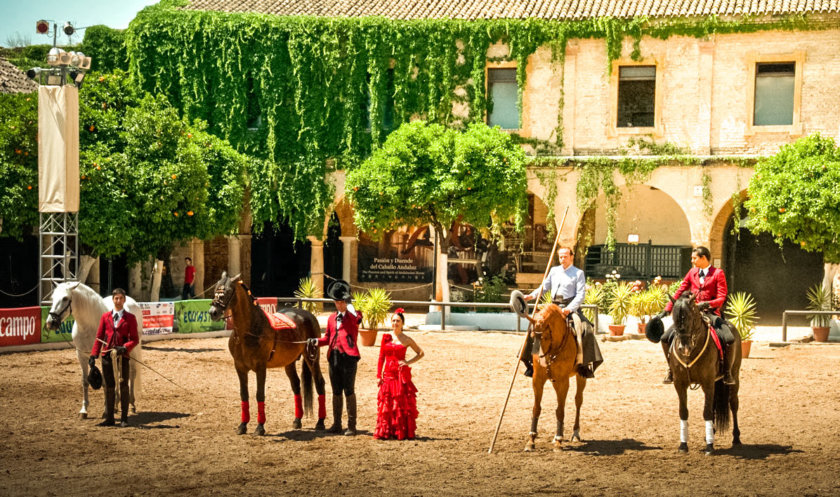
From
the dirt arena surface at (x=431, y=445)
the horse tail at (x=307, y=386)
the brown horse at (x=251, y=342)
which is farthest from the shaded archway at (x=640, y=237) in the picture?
the brown horse at (x=251, y=342)

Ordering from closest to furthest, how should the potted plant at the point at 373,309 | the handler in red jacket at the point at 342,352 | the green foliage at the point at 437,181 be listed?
the handler in red jacket at the point at 342,352 → the potted plant at the point at 373,309 → the green foliage at the point at 437,181

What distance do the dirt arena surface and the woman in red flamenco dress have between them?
194mm

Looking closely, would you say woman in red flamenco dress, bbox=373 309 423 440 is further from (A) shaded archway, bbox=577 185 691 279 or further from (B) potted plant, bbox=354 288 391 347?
(A) shaded archway, bbox=577 185 691 279

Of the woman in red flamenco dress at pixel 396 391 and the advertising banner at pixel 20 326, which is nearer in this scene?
the woman in red flamenco dress at pixel 396 391

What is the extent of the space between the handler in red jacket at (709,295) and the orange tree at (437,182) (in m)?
14.9

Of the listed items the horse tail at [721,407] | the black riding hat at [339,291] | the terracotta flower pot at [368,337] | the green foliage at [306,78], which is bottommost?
the terracotta flower pot at [368,337]

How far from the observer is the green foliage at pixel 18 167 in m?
Result: 25.8

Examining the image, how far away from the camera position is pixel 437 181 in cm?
2797

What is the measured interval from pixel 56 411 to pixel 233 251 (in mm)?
18669

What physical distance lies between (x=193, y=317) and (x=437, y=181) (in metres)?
7.07

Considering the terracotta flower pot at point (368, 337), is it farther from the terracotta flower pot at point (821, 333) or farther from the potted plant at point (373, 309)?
the terracotta flower pot at point (821, 333)

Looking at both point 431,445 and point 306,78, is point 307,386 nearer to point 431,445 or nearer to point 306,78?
point 431,445

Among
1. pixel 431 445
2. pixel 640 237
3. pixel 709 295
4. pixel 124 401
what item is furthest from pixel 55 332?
pixel 640 237

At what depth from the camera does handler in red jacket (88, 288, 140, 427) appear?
1381 cm
